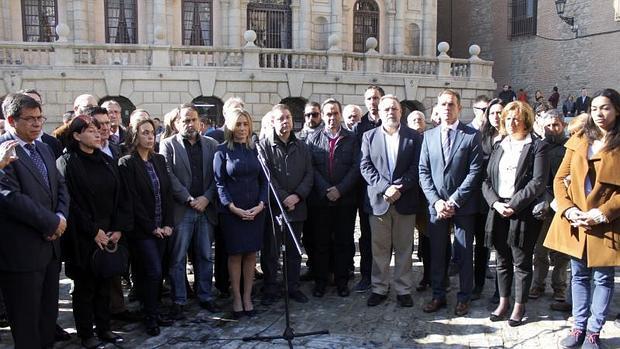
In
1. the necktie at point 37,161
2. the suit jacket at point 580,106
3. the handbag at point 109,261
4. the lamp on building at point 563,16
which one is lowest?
the handbag at point 109,261

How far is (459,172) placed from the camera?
18.7 ft

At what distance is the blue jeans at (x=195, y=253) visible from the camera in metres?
5.79

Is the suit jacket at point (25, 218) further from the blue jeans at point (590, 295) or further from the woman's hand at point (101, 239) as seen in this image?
the blue jeans at point (590, 295)

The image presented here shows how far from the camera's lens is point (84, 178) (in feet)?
15.9

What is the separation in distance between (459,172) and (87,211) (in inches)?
142

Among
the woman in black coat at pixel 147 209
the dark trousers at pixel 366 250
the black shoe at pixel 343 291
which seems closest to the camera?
the woman in black coat at pixel 147 209

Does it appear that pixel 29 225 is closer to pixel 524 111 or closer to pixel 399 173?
pixel 399 173

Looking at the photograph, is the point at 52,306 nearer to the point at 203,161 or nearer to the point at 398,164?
the point at 203,161

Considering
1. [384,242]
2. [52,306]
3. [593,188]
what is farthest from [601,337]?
[52,306]

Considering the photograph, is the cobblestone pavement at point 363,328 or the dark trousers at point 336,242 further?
the dark trousers at point 336,242

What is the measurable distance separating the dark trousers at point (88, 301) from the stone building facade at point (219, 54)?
11841 mm

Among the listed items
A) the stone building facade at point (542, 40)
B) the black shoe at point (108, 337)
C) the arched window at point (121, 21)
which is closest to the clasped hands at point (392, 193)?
the black shoe at point (108, 337)

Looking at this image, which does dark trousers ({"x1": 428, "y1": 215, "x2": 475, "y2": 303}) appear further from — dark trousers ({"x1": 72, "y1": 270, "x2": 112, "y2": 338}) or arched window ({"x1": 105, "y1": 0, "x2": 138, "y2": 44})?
arched window ({"x1": 105, "y1": 0, "x2": 138, "y2": 44})

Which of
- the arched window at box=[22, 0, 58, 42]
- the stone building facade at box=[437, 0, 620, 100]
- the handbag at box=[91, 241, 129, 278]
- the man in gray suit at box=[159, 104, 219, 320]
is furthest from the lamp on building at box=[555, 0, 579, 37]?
the handbag at box=[91, 241, 129, 278]
